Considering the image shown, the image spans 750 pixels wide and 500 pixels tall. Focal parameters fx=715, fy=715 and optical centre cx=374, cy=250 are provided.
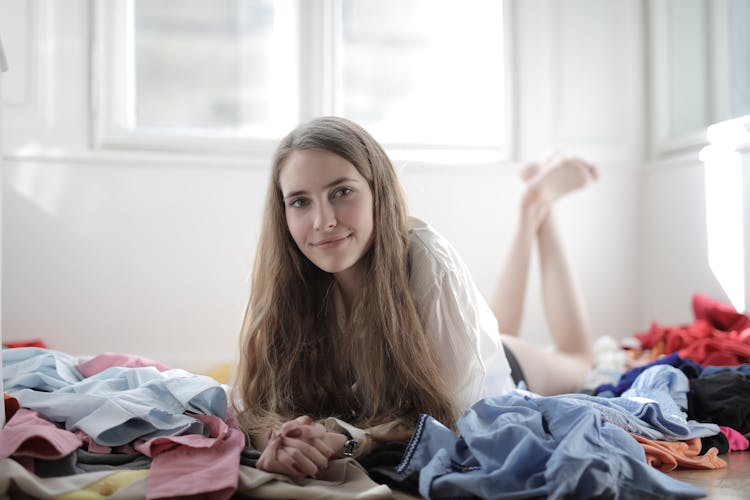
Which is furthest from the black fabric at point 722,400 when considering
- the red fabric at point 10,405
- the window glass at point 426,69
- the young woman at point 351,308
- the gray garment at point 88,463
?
the window glass at point 426,69

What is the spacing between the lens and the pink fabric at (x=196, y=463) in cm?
98

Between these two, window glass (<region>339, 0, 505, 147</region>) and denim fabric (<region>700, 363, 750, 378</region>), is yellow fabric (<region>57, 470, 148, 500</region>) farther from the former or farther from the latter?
window glass (<region>339, 0, 505, 147</region>)

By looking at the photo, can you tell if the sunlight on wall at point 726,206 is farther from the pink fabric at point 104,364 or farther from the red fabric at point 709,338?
the pink fabric at point 104,364

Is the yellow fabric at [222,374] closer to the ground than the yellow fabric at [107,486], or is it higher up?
closer to the ground

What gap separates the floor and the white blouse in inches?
14.5

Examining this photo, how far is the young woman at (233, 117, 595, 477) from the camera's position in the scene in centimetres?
128

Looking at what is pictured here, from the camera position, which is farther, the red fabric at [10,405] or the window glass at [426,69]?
the window glass at [426,69]

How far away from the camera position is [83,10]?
7.55ft

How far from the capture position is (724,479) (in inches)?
45.3

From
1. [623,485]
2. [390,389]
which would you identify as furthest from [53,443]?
[623,485]

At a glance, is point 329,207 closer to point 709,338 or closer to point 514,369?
point 514,369

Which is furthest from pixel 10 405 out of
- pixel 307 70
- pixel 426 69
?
pixel 426 69

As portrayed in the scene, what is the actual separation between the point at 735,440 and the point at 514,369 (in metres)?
0.56

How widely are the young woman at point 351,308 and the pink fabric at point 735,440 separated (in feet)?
1.42
